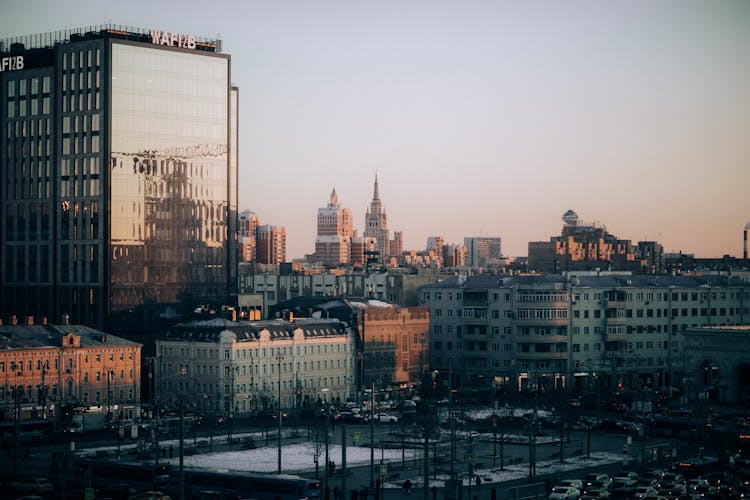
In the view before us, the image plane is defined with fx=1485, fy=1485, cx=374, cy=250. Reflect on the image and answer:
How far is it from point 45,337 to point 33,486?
205ft

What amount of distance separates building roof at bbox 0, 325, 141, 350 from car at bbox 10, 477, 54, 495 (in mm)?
53332

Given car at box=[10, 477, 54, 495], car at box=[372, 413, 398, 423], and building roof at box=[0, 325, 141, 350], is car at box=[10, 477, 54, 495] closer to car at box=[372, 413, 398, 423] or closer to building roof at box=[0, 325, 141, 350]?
building roof at box=[0, 325, 141, 350]

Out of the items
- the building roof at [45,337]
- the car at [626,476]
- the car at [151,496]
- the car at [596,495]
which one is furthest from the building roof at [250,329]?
the car at [151,496]

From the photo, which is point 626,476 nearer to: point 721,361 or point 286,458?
point 286,458

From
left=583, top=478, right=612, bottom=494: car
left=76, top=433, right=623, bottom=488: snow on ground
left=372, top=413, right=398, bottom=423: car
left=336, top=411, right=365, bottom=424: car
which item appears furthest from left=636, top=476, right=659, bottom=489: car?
left=372, top=413, right=398, bottom=423: car

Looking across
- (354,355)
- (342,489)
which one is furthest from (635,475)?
(354,355)

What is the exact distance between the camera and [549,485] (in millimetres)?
114562

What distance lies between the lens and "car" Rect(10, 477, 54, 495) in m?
109

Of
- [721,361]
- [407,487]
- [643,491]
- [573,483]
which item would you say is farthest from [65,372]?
[721,361]

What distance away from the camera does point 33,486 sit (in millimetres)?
109625

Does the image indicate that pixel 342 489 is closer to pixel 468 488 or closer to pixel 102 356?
pixel 468 488

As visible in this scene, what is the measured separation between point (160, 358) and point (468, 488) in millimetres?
83758

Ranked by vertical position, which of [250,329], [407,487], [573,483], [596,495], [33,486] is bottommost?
[407,487]

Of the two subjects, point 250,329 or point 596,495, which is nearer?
point 596,495
